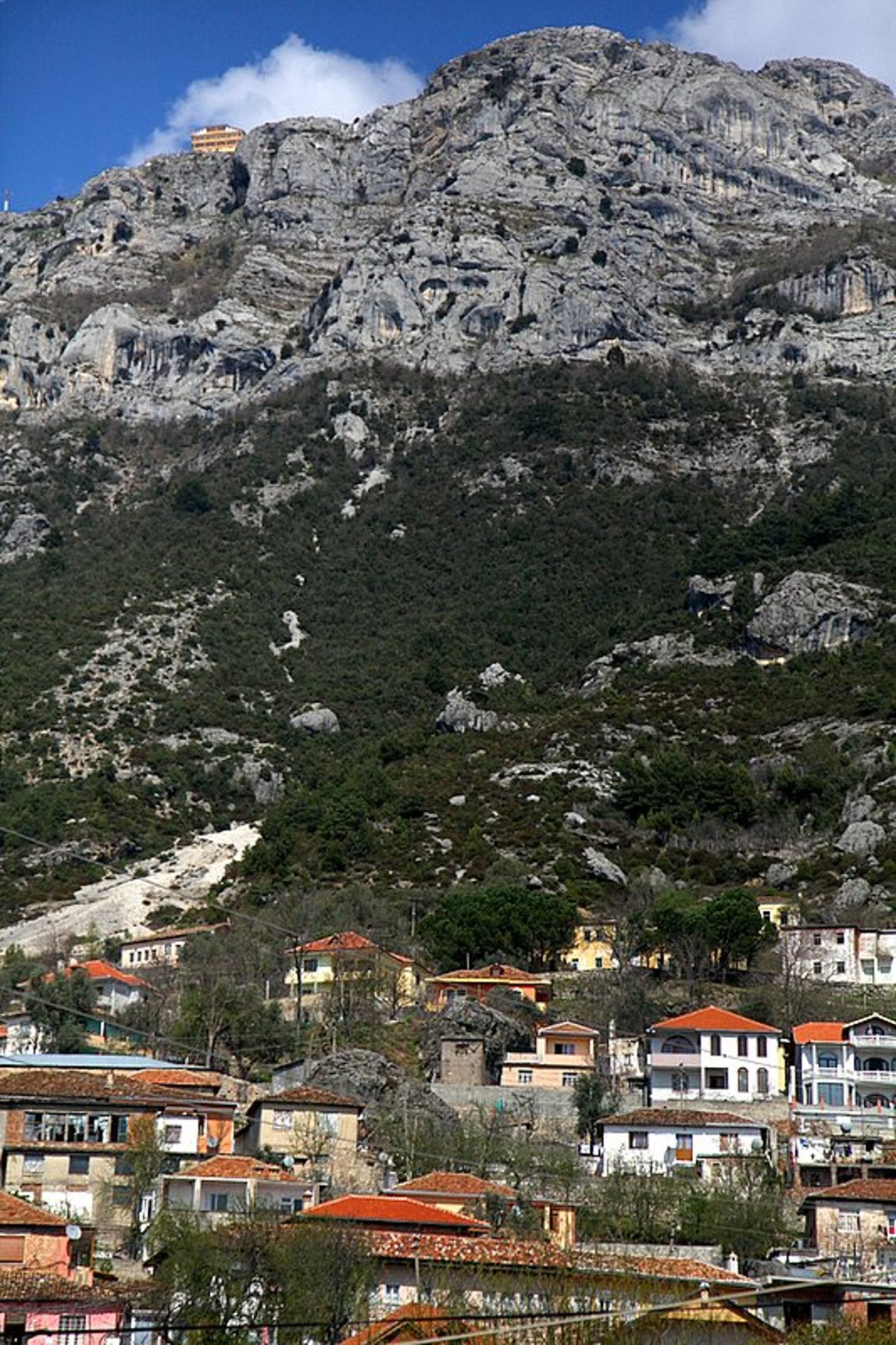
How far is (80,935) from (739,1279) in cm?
5901

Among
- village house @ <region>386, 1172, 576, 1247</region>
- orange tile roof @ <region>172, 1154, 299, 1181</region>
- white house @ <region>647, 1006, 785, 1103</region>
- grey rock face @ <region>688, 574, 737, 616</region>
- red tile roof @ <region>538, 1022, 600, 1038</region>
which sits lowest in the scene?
village house @ <region>386, 1172, 576, 1247</region>

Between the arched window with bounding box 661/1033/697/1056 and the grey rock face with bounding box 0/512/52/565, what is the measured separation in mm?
93147

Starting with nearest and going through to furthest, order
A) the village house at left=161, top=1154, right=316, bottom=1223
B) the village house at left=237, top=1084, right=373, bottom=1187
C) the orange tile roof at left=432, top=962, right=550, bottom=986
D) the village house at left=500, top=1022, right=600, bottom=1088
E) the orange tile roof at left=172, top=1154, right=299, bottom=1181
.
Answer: the village house at left=161, top=1154, right=316, bottom=1223 < the orange tile roof at left=172, top=1154, right=299, bottom=1181 < the village house at left=237, top=1084, right=373, bottom=1187 < the village house at left=500, top=1022, right=600, bottom=1088 < the orange tile roof at left=432, top=962, right=550, bottom=986

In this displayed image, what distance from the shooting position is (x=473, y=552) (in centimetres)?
14200

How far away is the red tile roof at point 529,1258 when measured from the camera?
120ft

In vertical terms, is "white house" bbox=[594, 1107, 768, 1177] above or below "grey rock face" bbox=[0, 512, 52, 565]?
below

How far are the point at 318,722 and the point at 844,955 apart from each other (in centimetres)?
5352

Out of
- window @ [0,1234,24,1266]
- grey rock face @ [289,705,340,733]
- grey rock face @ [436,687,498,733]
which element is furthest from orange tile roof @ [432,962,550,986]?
grey rock face @ [289,705,340,733]

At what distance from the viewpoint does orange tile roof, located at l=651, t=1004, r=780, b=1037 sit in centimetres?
6284

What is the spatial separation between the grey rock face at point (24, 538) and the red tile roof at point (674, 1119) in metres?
99.1

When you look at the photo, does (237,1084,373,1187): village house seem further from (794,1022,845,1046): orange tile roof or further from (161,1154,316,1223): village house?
(794,1022,845,1046): orange tile roof

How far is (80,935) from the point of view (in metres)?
92.0

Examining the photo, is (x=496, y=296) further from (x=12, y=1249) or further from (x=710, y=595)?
(x=12, y=1249)

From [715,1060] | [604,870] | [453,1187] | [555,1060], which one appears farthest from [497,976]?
[453,1187]
